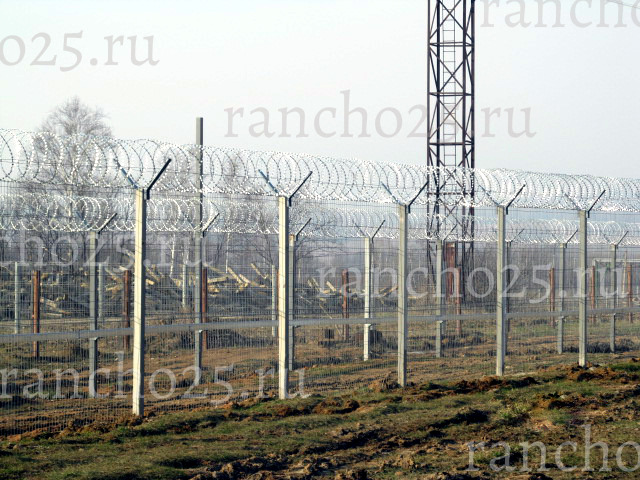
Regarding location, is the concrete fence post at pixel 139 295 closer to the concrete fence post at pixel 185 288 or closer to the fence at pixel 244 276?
the fence at pixel 244 276

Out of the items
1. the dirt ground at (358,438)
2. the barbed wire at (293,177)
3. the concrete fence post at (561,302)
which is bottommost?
the dirt ground at (358,438)

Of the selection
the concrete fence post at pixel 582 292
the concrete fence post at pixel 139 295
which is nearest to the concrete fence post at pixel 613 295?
the concrete fence post at pixel 582 292

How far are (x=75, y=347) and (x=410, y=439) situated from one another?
23.6ft

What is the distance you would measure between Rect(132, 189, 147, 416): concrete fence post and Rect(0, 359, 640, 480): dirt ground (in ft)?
1.48

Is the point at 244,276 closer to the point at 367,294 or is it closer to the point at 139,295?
the point at 367,294

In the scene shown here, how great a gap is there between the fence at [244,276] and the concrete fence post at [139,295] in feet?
0.08

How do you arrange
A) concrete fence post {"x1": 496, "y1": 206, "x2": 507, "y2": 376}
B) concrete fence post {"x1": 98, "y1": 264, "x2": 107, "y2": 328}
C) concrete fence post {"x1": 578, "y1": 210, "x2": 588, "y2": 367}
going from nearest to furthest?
concrete fence post {"x1": 98, "y1": 264, "x2": 107, "y2": 328}, concrete fence post {"x1": 496, "y1": 206, "x2": 507, "y2": 376}, concrete fence post {"x1": 578, "y1": 210, "x2": 588, "y2": 367}

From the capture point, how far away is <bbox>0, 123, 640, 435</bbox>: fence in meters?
11.0

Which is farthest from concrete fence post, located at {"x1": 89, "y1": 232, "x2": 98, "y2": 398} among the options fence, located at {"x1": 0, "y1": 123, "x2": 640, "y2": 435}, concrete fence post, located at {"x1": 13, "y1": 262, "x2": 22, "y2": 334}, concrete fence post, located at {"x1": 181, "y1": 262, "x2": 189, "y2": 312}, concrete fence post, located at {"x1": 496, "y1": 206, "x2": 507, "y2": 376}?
concrete fence post, located at {"x1": 496, "y1": 206, "x2": 507, "y2": 376}

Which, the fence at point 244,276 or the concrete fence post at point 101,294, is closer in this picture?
the fence at point 244,276

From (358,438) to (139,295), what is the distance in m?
3.06

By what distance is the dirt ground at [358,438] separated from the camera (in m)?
7.81

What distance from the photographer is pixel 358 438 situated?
370 inches

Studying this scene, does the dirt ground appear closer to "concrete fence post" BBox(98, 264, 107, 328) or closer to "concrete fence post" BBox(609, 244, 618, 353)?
"concrete fence post" BBox(98, 264, 107, 328)
